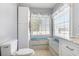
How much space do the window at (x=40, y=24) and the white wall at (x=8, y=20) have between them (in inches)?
15.8

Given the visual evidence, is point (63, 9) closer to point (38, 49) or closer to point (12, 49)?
point (38, 49)

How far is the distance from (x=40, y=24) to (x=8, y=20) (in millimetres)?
722

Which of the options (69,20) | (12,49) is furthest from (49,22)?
(12,49)

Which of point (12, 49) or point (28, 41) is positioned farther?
point (28, 41)

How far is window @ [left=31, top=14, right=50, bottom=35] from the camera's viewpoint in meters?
2.25

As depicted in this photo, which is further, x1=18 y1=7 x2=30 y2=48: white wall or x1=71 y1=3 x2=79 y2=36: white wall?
x1=71 y1=3 x2=79 y2=36: white wall

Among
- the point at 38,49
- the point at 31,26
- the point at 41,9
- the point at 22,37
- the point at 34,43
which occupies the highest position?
the point at 41,9

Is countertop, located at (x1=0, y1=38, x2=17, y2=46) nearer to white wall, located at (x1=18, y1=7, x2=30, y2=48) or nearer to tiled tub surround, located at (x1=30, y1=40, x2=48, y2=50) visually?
white wall, located at (x1=18, y1=7, x2=30, y2=48)

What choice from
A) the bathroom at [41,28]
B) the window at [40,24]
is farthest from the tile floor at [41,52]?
the window at [40,24]

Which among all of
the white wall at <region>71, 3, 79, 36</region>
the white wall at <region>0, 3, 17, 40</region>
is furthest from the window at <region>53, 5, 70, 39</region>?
the white wall at <region>0, 3, 17, 40</region>

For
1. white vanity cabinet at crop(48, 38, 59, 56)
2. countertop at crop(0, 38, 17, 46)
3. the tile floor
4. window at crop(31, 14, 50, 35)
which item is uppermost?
window at crop(31, 14, 50, 35)

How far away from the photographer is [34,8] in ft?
7.12

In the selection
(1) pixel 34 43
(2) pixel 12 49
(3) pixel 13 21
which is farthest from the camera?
(1) pixel 34 43

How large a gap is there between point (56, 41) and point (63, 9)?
77cm
